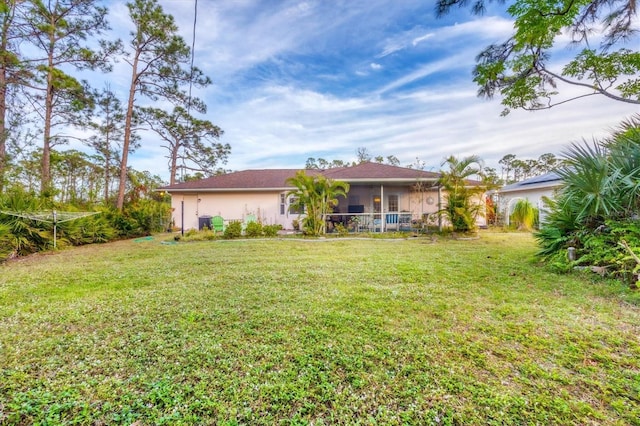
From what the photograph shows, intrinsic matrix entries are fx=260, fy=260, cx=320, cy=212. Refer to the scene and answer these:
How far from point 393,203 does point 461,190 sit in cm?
528

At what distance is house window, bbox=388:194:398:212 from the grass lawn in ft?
34.8

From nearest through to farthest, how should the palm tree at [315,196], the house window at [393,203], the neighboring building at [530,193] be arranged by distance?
the palm tree at [315,196] < the neighboring building at [530,193] < the house window at [393,203]

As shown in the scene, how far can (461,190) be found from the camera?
10.0 metres

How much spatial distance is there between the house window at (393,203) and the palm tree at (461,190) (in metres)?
4.74

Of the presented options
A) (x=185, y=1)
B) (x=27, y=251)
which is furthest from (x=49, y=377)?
(x=185, y=1)

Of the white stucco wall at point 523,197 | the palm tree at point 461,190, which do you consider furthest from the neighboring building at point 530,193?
the palm tree at point 461,190

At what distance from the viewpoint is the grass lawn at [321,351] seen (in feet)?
5.46

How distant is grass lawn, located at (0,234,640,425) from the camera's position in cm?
167

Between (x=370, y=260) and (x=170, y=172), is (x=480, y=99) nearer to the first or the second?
(x=370, y=260)

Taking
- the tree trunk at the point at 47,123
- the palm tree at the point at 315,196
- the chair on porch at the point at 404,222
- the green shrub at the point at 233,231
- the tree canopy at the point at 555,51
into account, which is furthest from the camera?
the chair on porch at the point at 404,222

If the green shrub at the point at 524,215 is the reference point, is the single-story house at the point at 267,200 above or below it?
above

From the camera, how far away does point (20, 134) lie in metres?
12.0

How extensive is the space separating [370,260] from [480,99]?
8039 millimetres

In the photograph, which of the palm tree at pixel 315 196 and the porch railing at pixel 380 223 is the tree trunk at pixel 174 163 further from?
the porch railing at pixel 380 223
